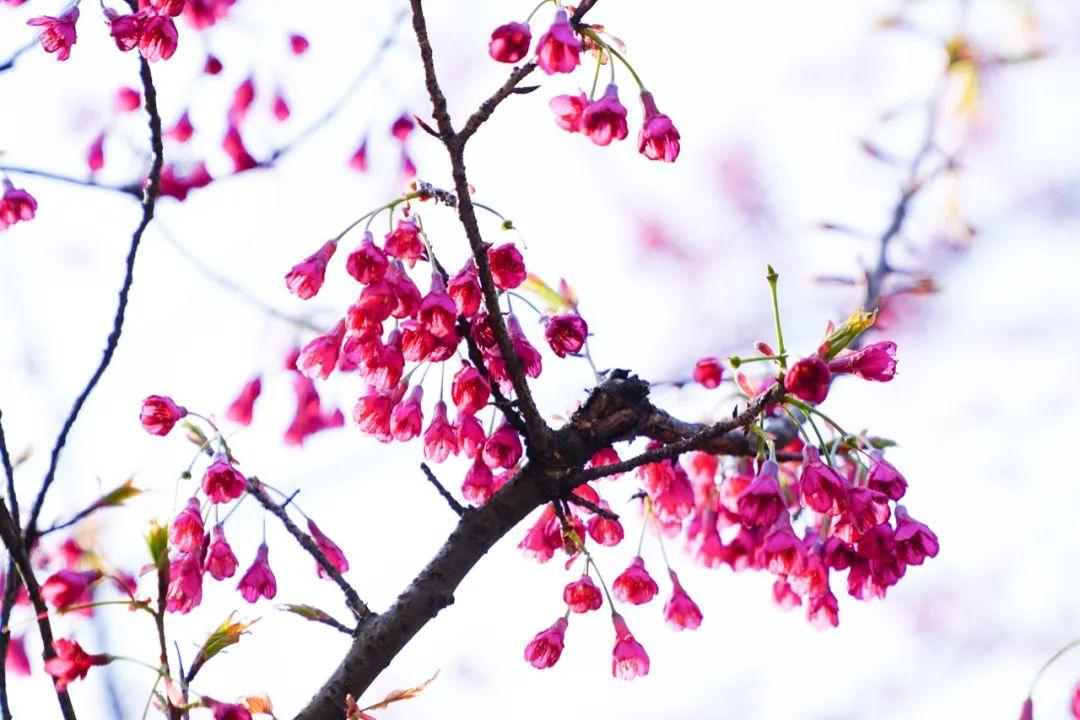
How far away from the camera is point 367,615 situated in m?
2.30

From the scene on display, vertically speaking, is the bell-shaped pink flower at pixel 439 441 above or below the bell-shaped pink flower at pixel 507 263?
below

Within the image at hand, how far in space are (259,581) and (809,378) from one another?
1.38 meters

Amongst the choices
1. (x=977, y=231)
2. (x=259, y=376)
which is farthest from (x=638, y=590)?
(x=977, y=231)

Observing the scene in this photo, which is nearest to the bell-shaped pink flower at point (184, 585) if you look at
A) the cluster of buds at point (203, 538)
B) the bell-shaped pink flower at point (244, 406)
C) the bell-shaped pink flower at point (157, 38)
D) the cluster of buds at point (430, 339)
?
the cluster of buds at point (203, 538)

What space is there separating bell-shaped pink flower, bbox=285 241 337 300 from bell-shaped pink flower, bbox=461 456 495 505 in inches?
19.4

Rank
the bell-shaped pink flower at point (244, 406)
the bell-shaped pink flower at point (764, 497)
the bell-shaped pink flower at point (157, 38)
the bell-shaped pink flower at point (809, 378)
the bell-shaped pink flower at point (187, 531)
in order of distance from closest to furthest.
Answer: the bell-shaped pink flower at point (809, 378), the bell-shaped pink flower at point (764, 497), the bell-shaped pink flower at point (187, 531), the bell-shaped pink flower at point (157, 38), the bell-shaped pink flower at point (244, 406)

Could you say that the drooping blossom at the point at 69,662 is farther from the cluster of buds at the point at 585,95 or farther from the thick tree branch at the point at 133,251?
the cluster of buds at the point at 585,95

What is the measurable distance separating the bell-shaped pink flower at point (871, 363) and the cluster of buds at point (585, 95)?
0.54m

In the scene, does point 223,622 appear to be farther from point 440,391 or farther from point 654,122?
point 654,122

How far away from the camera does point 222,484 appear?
2508 mm

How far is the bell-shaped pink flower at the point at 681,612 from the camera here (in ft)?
9.82

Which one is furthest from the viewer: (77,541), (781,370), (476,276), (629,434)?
(77,541)

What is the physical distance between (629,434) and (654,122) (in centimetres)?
62

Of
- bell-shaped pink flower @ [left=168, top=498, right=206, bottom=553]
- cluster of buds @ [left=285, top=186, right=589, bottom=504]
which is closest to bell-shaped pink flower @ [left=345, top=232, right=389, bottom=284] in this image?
cluster of buds @ [left=285, top=186, right=589, bottom=504]
